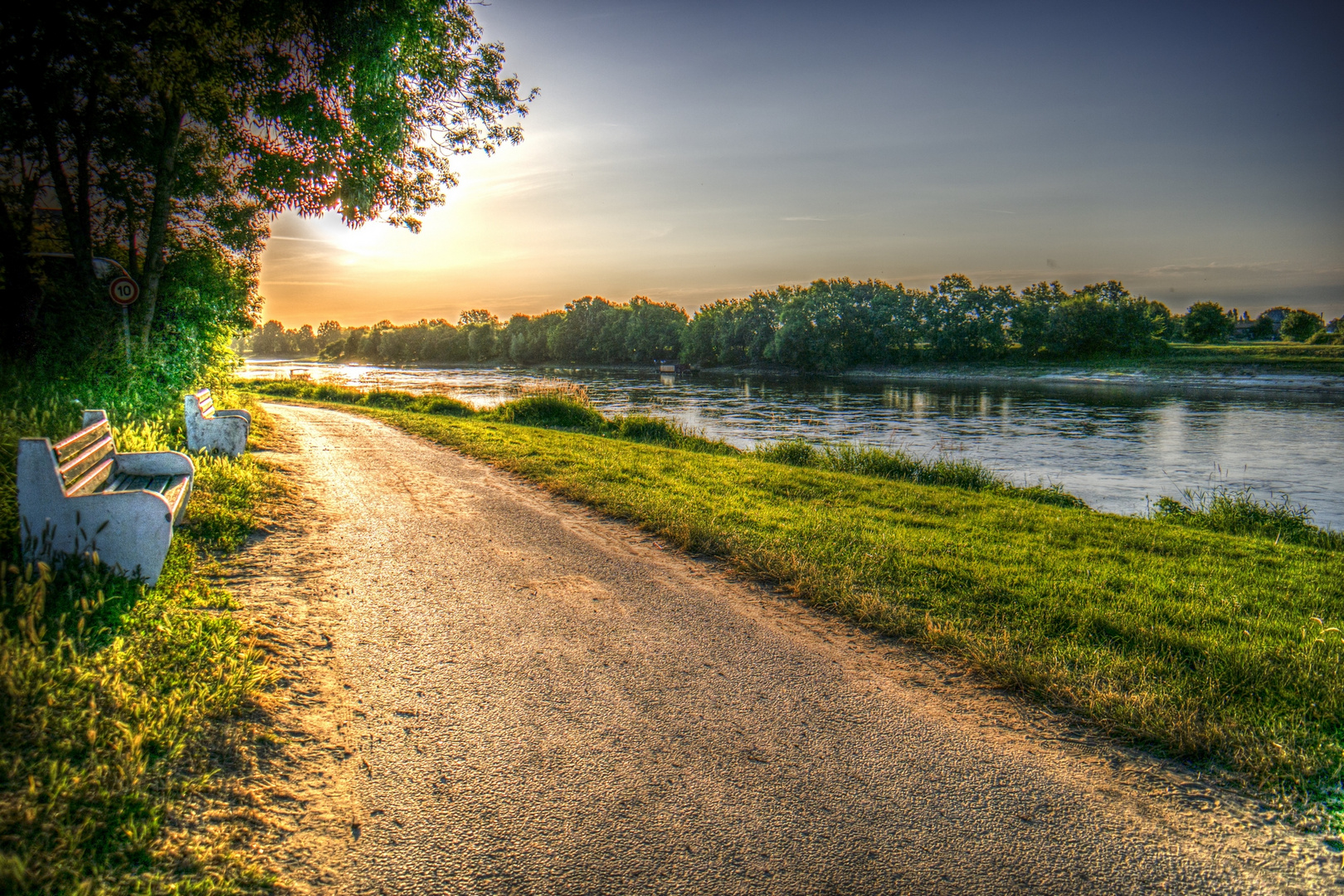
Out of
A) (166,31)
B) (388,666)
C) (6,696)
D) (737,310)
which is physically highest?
(737,310)

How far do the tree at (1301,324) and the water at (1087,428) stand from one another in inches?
2974

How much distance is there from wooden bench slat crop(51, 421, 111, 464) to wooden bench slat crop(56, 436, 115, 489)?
0.10 ft

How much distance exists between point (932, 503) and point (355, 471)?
863cm

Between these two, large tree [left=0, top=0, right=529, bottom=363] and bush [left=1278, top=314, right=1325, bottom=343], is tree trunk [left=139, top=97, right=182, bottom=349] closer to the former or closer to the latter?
large tree [left=0, top=0, right=529, bottom=363]

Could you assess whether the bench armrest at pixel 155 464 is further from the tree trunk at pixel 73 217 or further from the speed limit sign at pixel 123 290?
the tree trunk at pixel 73 217

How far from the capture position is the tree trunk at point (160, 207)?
10.2 metres

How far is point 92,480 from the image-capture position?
15.8ft

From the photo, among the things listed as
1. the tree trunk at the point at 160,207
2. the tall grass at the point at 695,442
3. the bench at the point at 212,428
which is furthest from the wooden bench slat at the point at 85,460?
the tall grass at the point at 695,442

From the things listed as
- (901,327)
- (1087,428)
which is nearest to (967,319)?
(901,327)

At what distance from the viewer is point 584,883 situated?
2400 millimetres

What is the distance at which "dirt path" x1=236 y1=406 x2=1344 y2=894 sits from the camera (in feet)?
8.19

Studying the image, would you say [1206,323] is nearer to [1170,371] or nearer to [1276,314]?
[1276,314]

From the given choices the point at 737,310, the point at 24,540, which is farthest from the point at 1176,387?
the point at 737,310

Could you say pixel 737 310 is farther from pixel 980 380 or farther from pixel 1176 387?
pixel 1176 387
